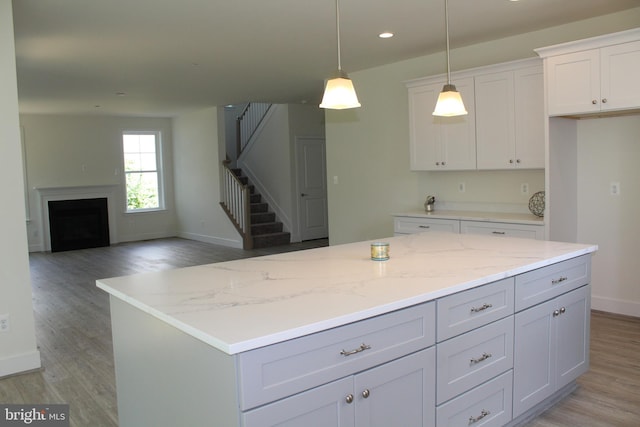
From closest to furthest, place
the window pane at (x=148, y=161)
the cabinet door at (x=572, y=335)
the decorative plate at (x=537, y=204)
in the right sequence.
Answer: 1. the cabinet door at (x=572, y=335)
2. the decorative plate at (x=537, y=204)
3. the window pane at (x=148, y=161)

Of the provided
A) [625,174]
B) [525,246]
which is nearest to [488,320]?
[525,246]

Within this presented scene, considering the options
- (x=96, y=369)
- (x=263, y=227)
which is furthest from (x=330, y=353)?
(x=263, y=227)

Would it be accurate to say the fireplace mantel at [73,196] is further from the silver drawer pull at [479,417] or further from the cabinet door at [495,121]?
the silver drawer pull at [479,417]

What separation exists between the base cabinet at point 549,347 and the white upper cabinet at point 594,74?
1691 mm

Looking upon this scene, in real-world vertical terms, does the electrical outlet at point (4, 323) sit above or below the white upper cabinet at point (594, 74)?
below

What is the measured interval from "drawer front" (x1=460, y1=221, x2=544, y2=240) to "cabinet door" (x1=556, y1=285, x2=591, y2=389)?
144 centimetres

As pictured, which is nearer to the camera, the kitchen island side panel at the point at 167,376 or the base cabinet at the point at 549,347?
the kitchen island side panel at the point at 167,376

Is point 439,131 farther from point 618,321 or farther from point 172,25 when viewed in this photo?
point 172,25

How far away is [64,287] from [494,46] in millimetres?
5675

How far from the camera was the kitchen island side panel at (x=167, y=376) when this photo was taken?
159cm

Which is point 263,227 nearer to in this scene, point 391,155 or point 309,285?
point 391,155

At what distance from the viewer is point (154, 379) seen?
6.67ft

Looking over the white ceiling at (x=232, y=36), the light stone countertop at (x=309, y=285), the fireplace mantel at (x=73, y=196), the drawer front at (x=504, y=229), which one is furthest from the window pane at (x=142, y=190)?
the light stone countertop at (x=309, y=285)

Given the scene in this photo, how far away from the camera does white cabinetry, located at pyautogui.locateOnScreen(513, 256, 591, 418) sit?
2.56m
